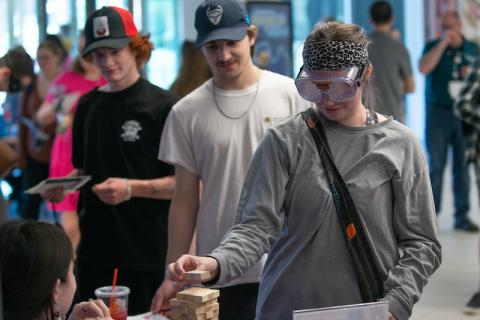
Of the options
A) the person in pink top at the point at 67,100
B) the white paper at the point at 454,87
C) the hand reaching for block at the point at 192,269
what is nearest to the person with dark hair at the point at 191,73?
the person in pink top at the point at 67,100

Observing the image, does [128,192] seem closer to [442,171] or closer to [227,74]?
[227,74]

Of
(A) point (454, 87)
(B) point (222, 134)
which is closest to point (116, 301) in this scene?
(B) point (222, 134)

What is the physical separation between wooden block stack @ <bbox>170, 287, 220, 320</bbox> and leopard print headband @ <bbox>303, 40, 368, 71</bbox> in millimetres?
666

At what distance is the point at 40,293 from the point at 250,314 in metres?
1.02

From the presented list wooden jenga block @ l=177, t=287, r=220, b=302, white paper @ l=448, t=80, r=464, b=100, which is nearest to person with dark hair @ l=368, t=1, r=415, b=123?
white paper @ l=448, t=80, r=464, b=100

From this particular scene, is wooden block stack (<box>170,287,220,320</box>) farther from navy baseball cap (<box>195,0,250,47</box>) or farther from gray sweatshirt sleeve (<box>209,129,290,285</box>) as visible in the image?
navy baseball cap (<box>195,0,250,47</box>)

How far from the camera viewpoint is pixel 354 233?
2.33 m

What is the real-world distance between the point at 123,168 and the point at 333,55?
5.27 ft

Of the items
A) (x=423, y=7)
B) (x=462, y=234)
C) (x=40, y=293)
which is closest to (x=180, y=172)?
(x=40, y=293)

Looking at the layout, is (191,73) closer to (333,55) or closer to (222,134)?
(222,134)

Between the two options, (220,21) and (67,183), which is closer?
(220,21)

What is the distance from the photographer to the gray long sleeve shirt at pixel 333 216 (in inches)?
92.3

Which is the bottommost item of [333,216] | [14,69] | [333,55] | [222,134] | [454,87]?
[454,87]

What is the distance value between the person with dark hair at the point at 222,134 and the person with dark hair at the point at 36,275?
32.1 inches
